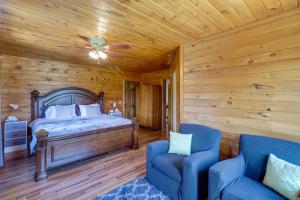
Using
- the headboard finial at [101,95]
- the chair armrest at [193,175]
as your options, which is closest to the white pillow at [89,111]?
the headboard finial at [101,95]

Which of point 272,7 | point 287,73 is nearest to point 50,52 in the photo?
point 272,7

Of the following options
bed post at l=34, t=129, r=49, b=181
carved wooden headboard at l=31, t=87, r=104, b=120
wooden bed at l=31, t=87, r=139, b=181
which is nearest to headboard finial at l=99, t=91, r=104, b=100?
carved wooden headboard at l=31, t=87, r=104, b=120

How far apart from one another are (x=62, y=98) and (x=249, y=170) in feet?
14.9

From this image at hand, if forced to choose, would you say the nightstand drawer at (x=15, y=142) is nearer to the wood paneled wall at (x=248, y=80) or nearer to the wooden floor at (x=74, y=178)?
the wooden floor at (x=74, y=178)

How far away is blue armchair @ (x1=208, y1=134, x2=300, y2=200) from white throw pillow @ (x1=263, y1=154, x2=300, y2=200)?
7 cm

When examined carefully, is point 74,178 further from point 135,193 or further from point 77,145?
point 135,193

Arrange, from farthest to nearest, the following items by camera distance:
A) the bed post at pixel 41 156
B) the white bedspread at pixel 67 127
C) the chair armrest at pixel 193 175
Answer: the white bedspread at pixel 67 127 < the bed post at pixel 41 156 < the chair armrest at pixel 193 175

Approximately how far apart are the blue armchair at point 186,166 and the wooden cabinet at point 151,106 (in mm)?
3452

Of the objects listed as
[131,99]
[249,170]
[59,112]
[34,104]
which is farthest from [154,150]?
[131,99]

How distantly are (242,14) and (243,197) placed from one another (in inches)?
82.3

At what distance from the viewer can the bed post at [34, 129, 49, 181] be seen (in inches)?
97.0

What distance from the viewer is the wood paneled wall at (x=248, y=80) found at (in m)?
1.92

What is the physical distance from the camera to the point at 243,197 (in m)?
1.40

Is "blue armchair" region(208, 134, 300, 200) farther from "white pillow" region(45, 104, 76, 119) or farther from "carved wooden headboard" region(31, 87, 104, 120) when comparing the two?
"carved wooden headboard" region(31, 87, 104, 120)
